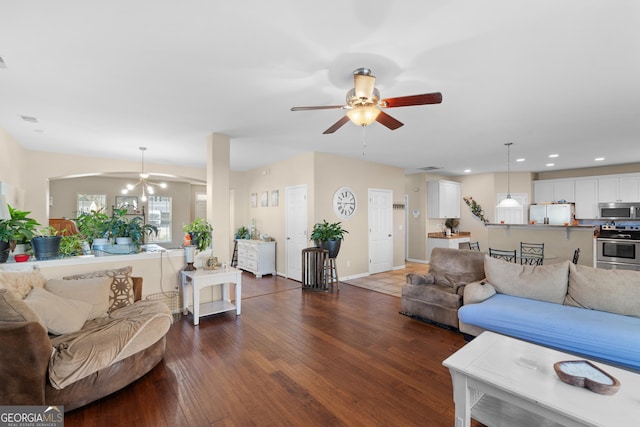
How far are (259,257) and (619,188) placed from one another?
8.60m

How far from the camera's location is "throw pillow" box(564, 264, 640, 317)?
2572mm

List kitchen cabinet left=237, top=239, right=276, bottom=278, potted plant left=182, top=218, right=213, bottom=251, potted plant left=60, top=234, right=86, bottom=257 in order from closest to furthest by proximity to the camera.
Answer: potted plant left=60, top=234, right=86, bottom=257 < potted plant left=182, top=218, right=213, bottom=251 < kitchen cabinet left=237, top=239, right=276, bottom=278

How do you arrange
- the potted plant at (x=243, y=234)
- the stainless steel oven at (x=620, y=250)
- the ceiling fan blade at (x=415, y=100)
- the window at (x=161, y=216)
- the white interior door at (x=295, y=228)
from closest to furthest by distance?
the ceiling fan blade at (x=415, y=100), the stainless steel oven at (x=620, y=250), the white interior door at (x=295, y=228), the potted plant at (x=243, y=234), the window at (x=161, y=216)

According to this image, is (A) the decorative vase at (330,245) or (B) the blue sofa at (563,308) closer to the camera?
(B) the blue sofa at (563,308)

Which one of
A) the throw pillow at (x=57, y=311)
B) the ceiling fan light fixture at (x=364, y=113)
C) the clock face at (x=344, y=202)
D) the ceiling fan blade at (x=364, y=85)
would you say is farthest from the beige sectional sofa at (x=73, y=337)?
the clock face at (x=344, y=202)

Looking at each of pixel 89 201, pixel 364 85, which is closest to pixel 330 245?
pixel 364 85

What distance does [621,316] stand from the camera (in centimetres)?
254

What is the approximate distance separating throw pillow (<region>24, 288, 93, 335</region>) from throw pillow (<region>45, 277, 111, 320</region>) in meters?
0.13

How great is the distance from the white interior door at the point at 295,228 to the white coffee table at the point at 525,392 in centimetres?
409

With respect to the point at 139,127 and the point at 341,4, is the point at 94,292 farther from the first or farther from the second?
the point at 341,4

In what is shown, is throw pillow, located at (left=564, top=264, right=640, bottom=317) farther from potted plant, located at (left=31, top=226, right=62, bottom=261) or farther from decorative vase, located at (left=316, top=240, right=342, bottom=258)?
potted plant, located at (left=31, top=226, right=62, bottom=261)

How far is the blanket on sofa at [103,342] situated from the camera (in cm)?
190

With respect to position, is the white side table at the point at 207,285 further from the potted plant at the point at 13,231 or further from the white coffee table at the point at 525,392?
the white coffee table at the point at 525,392

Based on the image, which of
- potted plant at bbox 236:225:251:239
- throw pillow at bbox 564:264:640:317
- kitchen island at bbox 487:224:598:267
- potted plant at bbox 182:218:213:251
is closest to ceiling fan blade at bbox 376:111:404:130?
throw pillow at bbox 564:264:640:317
